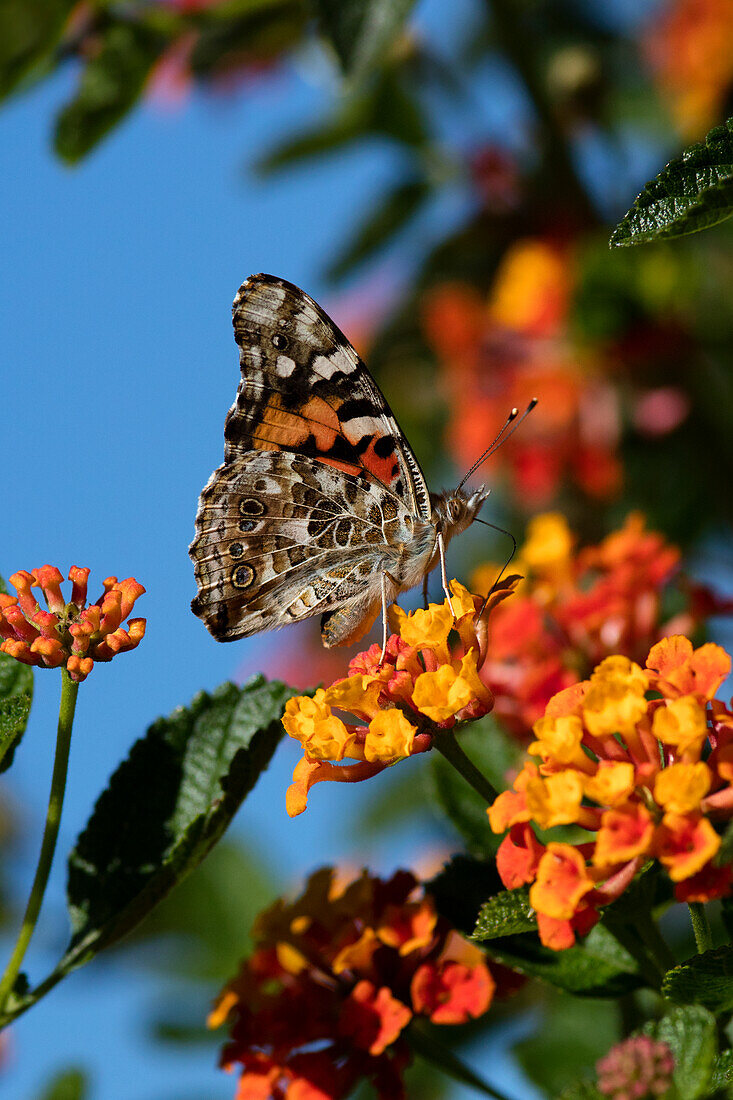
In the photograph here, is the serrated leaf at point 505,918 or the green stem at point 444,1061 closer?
the serrated leaf at point 505,918

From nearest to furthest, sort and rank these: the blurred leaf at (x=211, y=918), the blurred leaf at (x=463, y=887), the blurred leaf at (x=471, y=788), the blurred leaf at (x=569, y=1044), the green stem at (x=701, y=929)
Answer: the green stem at (x=701, y=929) → the blurred leaf at (x=463, y=887) → the blurred leaf at (x=471, y=788) → the blurred leaf at (x=569, y=1044) → the blurred leaf at (x=211, y=918)

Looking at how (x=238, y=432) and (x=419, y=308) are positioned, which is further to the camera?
(x=419, y=308)

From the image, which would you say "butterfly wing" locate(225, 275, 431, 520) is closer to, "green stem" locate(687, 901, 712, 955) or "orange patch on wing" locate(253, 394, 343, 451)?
"orange patch on wing" locate(253, 394, 343, 451)

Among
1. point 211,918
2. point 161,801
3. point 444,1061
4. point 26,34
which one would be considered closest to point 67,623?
point 161,801

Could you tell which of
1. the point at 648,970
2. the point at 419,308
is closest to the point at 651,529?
the point at 419,308

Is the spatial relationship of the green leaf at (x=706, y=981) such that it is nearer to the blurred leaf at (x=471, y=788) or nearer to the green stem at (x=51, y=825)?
the blurred leaf at (x=471, y=788)

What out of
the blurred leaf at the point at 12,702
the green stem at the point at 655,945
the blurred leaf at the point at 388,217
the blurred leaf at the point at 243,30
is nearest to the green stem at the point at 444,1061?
the green stem at the point at 655,945

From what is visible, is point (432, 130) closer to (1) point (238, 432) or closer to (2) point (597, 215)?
(2) point (597, 215)
